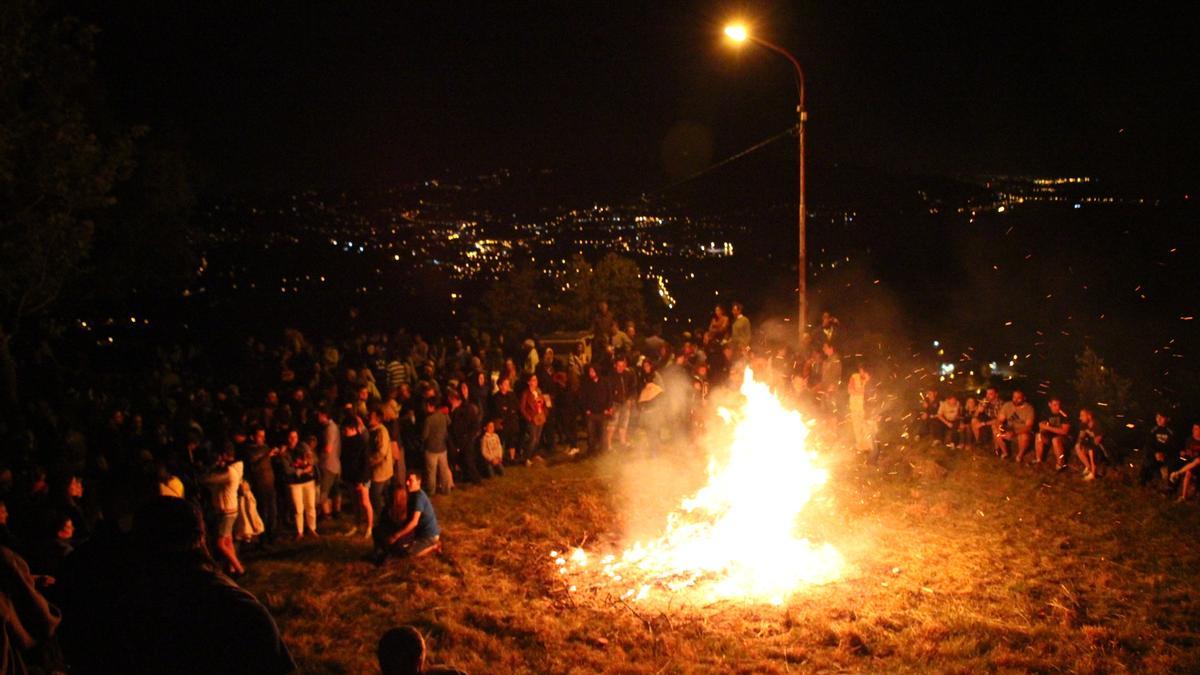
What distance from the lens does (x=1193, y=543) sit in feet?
29.8

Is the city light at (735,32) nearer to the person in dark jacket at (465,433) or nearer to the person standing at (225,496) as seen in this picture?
the person in dark jacket at (465,433)

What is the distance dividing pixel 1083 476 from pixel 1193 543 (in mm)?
2599

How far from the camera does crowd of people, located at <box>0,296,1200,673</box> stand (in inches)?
122

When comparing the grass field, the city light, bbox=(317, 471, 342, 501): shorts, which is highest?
the city light

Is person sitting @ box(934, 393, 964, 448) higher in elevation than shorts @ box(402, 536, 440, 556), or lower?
higher

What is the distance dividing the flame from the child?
340 centimetres

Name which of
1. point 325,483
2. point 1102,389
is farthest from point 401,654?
point 1102,389

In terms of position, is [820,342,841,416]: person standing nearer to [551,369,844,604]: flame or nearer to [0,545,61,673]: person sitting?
[551,369,844,604]: flame

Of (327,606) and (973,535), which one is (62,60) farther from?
(973,535)

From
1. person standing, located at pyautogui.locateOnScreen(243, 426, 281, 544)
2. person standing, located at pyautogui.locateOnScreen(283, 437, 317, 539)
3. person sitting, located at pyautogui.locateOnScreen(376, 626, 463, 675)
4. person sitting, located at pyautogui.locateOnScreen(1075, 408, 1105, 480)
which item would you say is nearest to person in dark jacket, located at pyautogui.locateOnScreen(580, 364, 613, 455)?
person standing, located at pyautogui.locateOnScreen(283, 437, 317, 539)

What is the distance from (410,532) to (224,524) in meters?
2.07

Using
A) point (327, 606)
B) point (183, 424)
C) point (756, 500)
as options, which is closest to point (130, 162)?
point (183, 424)

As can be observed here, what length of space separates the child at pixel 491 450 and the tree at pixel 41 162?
949 cm

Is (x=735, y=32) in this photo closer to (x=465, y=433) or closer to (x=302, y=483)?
(x=465, y=433)
